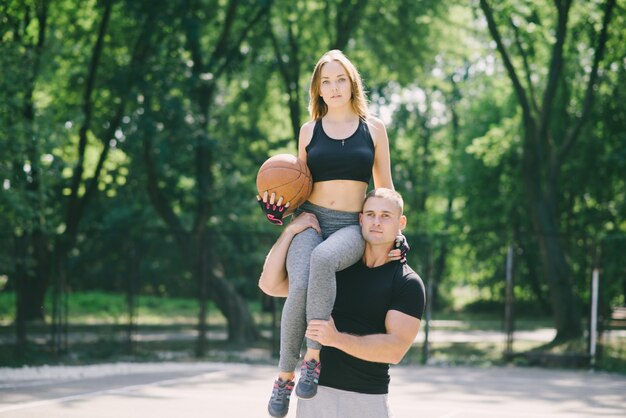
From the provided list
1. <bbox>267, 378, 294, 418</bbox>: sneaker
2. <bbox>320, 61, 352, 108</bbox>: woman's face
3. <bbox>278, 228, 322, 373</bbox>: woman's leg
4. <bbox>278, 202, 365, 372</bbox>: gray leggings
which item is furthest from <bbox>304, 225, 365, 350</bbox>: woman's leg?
<bbox>320, 61, 352, 108</bbox>: woman's face

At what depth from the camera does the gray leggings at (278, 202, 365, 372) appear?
3.91 m

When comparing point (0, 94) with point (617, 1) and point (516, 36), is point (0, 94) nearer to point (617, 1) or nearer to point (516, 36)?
point (516, 36)

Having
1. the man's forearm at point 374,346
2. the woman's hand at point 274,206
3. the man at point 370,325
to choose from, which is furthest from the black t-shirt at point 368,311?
the woman's hand at point 274,206

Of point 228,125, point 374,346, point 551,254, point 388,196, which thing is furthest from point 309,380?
point 228,125

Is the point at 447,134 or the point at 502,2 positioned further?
the point at 447,134

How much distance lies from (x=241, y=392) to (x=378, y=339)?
8140mm

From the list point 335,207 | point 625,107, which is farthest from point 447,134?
point 335,207

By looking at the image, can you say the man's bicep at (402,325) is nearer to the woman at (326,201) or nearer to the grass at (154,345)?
the woman at (326,201)

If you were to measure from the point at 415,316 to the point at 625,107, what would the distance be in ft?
64.2

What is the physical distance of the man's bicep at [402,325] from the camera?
3738mm

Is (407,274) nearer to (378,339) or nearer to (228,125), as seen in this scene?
(378,339)

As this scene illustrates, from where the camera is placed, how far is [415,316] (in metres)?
3.79

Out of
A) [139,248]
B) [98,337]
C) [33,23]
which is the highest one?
[33,23]

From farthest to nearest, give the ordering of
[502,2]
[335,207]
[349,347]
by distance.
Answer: [502,2] < [335,207] < [349,347]
